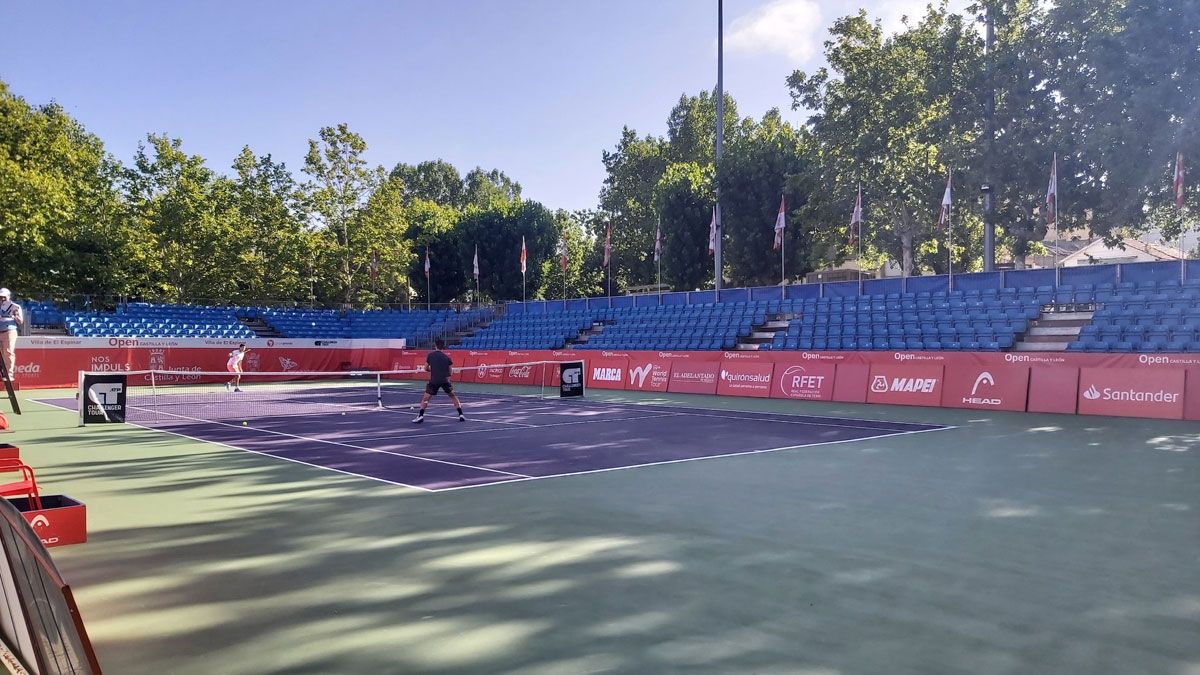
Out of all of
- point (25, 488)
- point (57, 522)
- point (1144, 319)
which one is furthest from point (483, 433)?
point (1144, 319)

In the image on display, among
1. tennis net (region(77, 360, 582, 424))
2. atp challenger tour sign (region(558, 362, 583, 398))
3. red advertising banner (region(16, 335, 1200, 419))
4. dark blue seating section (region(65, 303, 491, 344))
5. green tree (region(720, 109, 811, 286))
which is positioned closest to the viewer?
tennis net (region(77, 360, 582, 424))

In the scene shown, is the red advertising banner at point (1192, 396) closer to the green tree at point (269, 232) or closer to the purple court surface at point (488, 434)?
the purple court surface at point (488, 434)

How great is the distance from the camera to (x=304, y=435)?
16.5m

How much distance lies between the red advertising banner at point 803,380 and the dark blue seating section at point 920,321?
81.8 inches

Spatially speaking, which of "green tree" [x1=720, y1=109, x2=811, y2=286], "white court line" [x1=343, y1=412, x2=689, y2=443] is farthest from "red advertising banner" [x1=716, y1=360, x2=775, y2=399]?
"green tree" [x1=720, y1=109, x2=811, y2=286]

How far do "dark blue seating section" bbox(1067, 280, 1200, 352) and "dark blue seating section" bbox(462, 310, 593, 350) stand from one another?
21.8 metres

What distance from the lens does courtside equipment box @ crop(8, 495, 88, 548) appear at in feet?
A: 24.0

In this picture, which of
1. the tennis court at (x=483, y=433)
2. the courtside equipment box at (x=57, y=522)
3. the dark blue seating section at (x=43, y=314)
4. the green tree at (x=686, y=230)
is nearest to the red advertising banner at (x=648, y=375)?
the tennis court at (x=483, y=433)

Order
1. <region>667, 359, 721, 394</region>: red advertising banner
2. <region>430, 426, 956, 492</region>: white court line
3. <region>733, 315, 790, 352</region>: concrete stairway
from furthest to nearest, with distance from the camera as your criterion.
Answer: <region>733, 315, 790, 352</region>: concrete stairway
<region>667, 359, 721, 394</region>: red advertising banner
<region>430, 426, 956, 492</region>: white court line

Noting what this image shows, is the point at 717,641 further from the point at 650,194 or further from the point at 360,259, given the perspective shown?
the point at 650,194

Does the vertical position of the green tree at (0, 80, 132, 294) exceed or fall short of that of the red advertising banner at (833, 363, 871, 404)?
it exceeds it

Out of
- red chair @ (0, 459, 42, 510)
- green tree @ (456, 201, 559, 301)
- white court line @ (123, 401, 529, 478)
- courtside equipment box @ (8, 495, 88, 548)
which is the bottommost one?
white court line @ (123, 401, 529, 478)

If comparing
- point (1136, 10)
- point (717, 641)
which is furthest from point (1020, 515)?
point (1136, 10)

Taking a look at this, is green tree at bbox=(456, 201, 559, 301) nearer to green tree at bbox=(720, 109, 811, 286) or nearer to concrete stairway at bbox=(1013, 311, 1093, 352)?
green tree at bbox=(720, 109, 811, 286)
